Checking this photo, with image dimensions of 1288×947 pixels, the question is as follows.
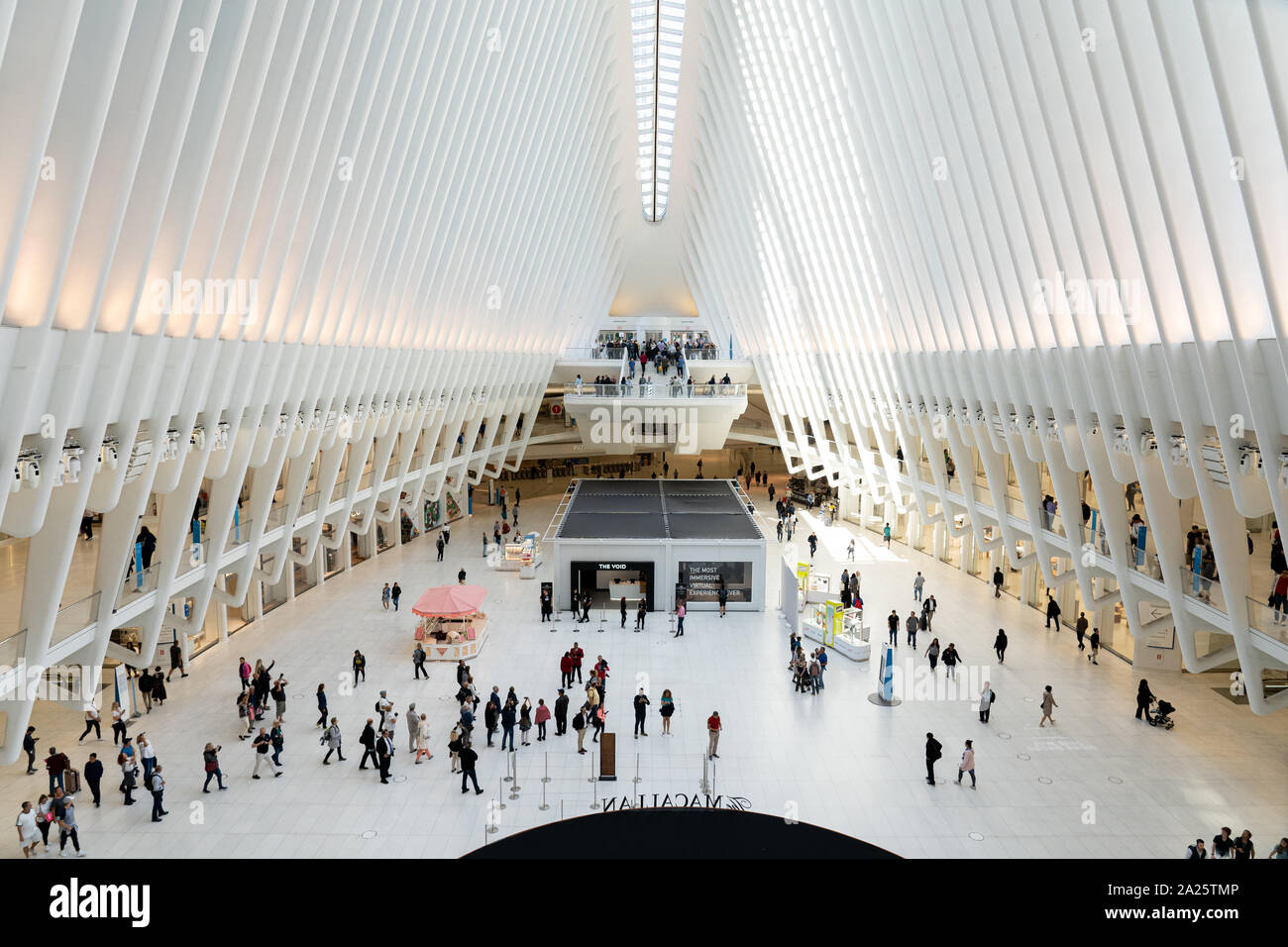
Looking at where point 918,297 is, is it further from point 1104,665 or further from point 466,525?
point 466,525

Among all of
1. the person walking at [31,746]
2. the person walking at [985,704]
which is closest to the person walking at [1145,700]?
the person walking at [985,704]

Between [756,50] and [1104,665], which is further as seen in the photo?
[756,50]

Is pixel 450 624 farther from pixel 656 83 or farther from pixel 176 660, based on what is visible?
pixel 656 83

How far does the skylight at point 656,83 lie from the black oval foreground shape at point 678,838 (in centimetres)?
2891

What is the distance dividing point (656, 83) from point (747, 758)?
28.1 metres

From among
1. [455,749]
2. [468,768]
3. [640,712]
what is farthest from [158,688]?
[640,712]

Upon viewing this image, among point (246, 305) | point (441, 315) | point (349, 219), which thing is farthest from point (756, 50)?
point (246, 305)

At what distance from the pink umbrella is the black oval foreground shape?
1386cm

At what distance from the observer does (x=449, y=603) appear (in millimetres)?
20109

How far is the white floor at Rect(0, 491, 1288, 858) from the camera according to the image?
40.7 feet

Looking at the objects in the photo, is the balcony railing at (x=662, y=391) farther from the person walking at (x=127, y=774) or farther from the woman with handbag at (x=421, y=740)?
the person walking at (x=127, y=774)

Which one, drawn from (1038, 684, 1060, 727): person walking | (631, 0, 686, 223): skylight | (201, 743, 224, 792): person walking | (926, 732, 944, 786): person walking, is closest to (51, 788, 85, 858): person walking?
(201, 743, 224, 792): person walking
